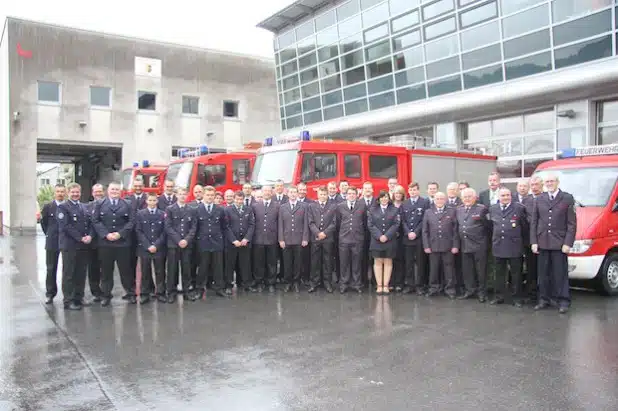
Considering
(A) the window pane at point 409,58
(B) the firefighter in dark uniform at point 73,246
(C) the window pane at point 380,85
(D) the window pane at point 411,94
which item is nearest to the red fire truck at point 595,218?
(B) the firefighter in dark uniform at point 73,246

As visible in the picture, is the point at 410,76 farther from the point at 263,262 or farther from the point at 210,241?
the point at 210,241

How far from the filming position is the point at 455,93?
787 inches

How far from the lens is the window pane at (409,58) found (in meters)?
21.3

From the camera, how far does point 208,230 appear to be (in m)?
8.95

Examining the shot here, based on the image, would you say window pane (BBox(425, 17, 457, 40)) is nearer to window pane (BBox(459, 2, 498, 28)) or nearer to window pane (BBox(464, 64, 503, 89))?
window pane (BBox(459, 2, 498, 28))

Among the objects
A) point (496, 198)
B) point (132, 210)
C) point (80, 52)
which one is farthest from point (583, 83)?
point (80, 52)

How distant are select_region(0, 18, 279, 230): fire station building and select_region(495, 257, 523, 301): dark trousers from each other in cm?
2417

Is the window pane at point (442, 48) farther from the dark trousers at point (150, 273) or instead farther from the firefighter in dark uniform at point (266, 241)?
the dark trousers at point (150, 273)

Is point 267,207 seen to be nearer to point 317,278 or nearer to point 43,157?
point 317,278

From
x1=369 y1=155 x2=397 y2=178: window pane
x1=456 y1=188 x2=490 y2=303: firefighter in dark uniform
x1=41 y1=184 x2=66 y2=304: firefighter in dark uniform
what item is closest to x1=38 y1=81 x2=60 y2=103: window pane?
x1=369 y1=155 x2=397 y2=178: window pane

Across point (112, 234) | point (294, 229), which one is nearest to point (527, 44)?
point (294, 229)

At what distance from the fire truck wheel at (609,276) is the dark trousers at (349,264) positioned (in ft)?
12.3

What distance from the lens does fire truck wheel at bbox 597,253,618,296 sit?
28.0ft

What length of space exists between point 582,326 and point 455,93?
14.5 m
